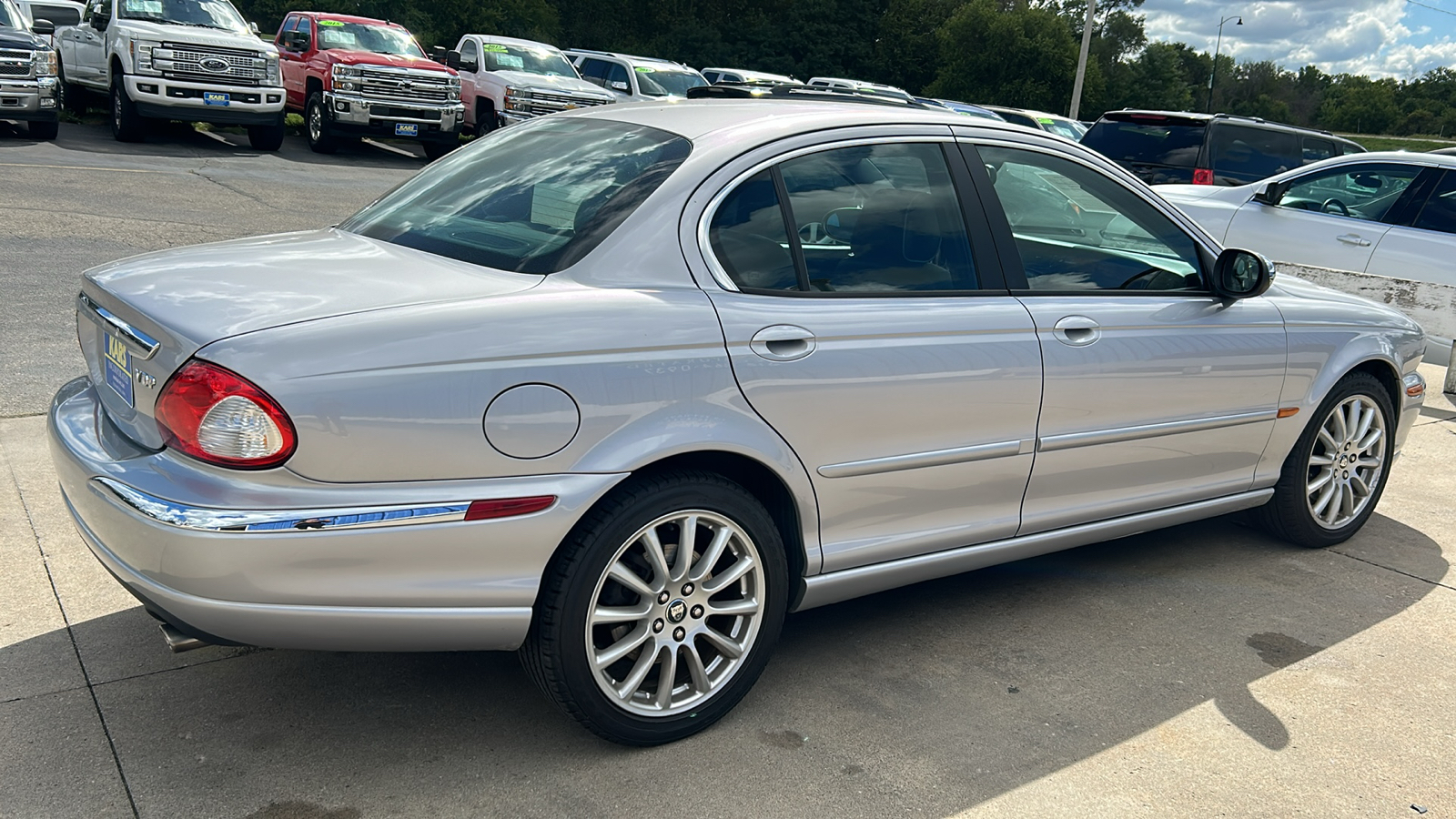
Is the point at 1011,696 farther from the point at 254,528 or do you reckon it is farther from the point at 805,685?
the point at 254,528

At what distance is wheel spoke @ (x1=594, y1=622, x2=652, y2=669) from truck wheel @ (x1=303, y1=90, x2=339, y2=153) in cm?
1655

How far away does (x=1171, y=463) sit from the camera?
14.0 feet

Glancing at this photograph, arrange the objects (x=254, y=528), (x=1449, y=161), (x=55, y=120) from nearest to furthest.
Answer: (x=254, y=528) → (x=1449, y=161) → (x=55, y=120)

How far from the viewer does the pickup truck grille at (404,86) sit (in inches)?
699

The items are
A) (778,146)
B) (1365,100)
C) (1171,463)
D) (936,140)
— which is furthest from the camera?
(1365,100)

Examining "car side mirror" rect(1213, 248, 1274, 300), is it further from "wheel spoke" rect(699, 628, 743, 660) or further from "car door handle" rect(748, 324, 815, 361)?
"wheel spoke" rect(699, 628, 743, 660)

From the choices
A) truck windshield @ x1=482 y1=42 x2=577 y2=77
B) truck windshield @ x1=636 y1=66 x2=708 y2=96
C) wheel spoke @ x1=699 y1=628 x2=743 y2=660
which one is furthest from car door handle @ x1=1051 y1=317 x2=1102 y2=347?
truck windshield @ x1=636 y1=66 x2=708 y2=96

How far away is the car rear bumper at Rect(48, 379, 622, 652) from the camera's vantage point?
8.63 ft

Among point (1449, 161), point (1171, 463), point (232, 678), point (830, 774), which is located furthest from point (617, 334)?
point (1449, 161)

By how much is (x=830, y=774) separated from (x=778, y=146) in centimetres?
168

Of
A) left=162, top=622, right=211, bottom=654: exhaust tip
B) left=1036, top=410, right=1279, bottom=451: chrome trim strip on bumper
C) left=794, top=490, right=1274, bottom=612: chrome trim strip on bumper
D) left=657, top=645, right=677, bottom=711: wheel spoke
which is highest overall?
left=1036, top=410, right=1279, bottom=451: chrome trim strip on bumper

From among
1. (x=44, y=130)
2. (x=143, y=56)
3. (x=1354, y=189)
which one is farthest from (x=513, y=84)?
(x=1354, y=189)

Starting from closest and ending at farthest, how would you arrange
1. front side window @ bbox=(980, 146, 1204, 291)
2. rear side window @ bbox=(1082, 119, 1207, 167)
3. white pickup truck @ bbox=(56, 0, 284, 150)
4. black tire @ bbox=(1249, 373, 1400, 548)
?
front side window @ bbox=(980, 146, 1204, 291) → black tire @ bbox=(1249, 373, 1400, 548) → rear side window @ bbox=(1082, 119, 1207, 167) → white pickup truck @ bbox=(56, 0, 284, 150)

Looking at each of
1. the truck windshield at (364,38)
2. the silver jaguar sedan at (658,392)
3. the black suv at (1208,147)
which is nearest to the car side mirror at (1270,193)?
the black suv at (1208,147)
